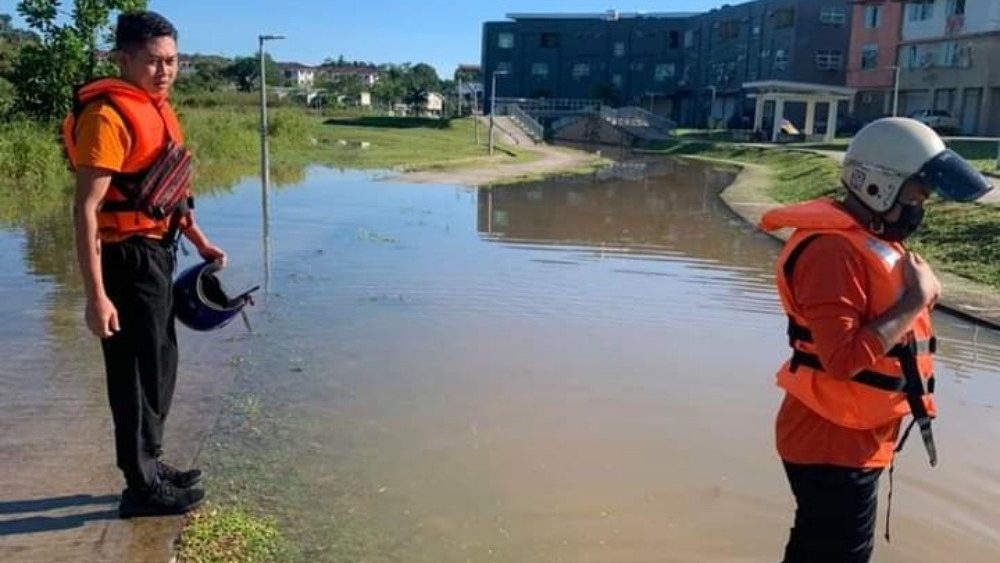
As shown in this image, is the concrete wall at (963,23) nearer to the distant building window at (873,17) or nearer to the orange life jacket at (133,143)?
the distant building window at (873,17)

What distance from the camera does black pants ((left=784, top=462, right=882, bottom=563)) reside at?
256cm

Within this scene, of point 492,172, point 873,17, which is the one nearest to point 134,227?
point 492,172

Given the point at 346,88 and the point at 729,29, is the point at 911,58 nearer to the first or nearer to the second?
the point at 729,29

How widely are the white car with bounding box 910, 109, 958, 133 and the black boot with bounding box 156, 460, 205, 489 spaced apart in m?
46.4

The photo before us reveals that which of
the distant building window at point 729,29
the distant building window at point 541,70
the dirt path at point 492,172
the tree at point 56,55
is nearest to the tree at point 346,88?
the distant building window at point 541,70

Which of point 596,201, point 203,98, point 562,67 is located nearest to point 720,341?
point 596,201

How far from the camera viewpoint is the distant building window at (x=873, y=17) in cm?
5431

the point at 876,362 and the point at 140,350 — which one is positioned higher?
the point at 876,362

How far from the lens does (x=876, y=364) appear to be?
2465mm

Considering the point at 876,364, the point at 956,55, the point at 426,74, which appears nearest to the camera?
the point at 876,364

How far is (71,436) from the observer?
4.71 m

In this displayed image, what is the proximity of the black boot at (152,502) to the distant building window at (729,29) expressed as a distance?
73436 millimetres

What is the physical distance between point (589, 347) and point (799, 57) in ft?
196

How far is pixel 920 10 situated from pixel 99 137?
5529cm
